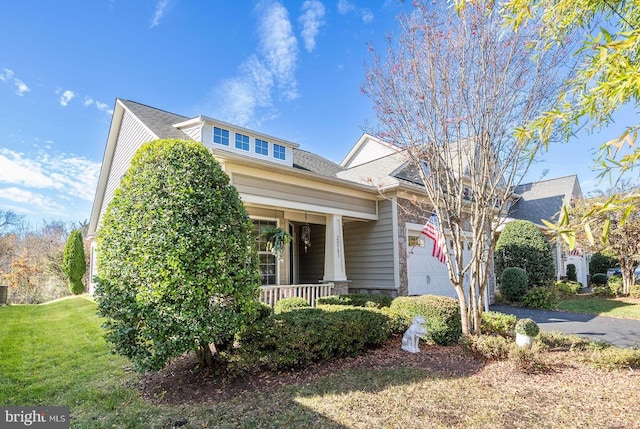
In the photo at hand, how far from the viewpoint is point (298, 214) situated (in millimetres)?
10195

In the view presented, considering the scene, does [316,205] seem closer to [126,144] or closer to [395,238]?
[395,238]

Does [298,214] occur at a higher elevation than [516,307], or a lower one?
higher

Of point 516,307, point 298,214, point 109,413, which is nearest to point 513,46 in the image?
point 298,214

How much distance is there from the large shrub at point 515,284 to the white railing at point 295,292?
25.8ft

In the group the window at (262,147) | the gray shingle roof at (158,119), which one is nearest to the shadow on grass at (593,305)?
the window at (262,147)

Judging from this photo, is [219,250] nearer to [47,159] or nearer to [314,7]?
[314,7]

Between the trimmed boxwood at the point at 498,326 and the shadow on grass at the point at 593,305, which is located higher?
the trimmed boxwood at the point at 498,326

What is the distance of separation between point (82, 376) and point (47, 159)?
18.2 meters

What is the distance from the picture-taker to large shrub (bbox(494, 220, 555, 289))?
14.0 metres

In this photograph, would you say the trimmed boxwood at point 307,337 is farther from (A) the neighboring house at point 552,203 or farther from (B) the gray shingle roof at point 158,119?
(A) the neighboring house at point 552,203

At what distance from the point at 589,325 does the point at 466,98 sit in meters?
7.33

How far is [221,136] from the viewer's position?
877 cm

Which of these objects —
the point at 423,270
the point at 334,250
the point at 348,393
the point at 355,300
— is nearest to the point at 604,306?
the point at 423,270

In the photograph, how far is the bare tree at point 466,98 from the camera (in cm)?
578
